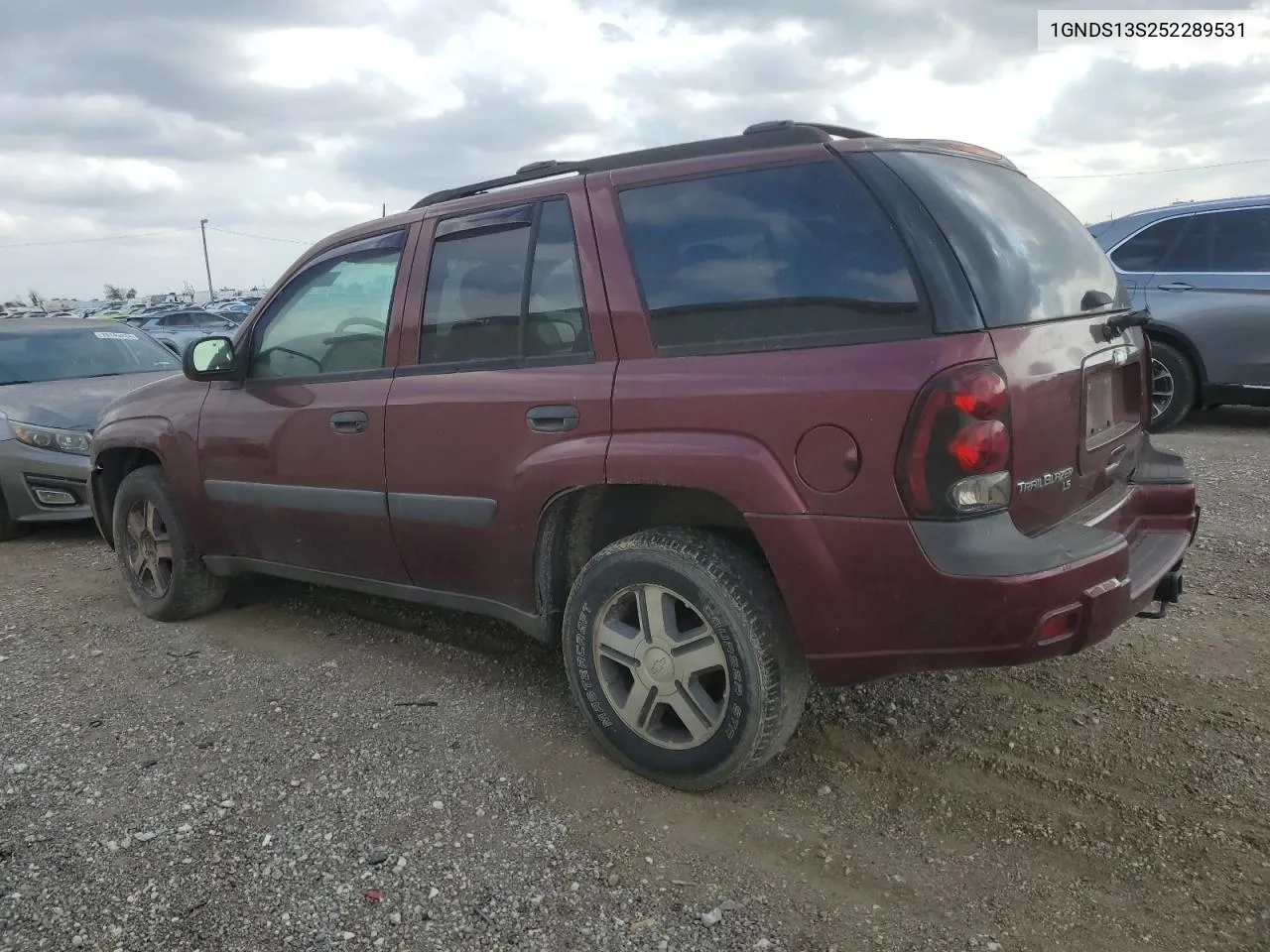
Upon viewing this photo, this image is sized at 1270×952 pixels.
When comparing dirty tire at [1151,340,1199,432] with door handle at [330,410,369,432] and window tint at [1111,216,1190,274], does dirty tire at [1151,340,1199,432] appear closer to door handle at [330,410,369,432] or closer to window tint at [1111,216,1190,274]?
window tint at [1111,216,1190,274]

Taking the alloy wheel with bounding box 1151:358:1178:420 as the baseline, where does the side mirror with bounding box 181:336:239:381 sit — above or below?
above

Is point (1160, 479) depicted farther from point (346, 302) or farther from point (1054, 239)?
point (346, 302)

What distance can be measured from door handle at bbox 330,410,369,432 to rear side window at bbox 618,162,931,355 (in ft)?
4.15

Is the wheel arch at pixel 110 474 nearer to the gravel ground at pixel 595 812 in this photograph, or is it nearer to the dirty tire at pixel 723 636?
the gravel ground at pixel 595 812

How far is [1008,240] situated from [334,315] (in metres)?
2.49

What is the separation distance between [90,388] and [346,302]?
4.15 meters

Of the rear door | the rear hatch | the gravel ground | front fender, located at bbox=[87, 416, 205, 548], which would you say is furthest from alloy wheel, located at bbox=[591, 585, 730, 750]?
the rear door

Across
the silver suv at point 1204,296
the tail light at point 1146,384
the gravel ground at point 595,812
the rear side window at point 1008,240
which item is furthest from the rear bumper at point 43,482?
the silver suv at point 1204,296

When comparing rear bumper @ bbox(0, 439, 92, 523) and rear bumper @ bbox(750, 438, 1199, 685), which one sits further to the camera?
rear bumper @ bbox(0, 439, 92, 523)

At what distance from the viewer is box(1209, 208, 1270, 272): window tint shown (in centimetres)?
733

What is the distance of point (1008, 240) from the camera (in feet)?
8.84

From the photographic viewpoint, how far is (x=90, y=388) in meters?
6.97

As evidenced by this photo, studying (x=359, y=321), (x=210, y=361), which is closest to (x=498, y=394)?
(x=359, y=321)

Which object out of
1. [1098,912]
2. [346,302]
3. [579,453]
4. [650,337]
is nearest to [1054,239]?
[650,337]
